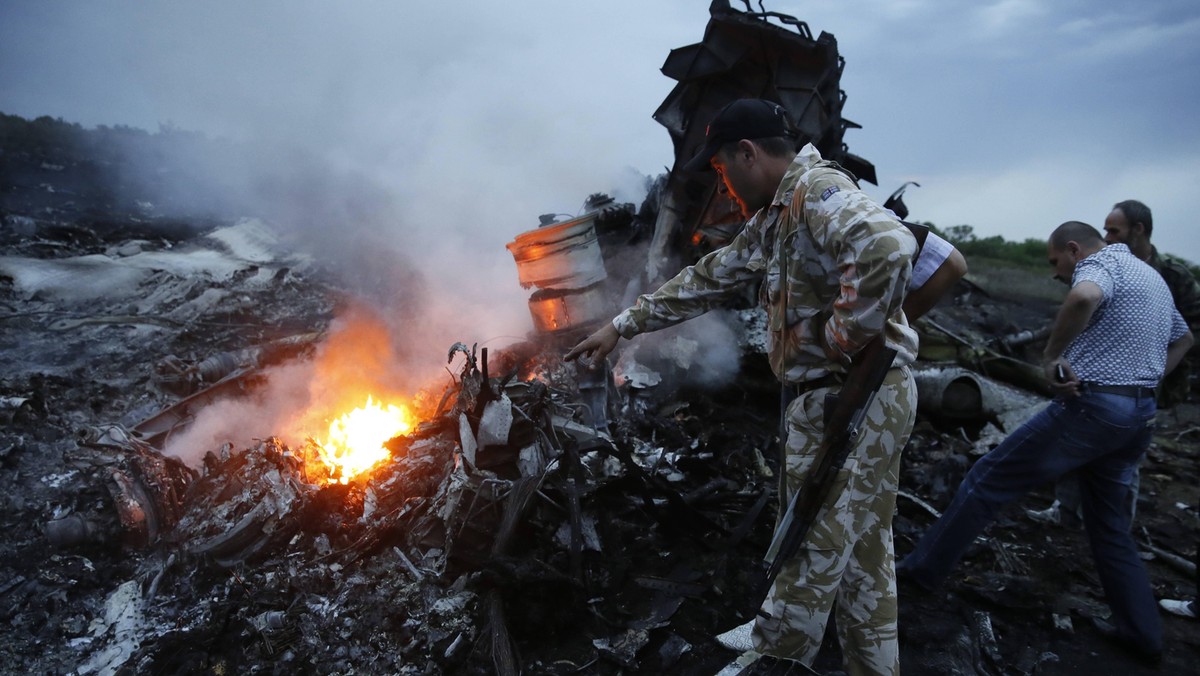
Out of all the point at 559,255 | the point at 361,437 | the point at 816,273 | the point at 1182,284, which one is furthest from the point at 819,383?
the point at 361,437

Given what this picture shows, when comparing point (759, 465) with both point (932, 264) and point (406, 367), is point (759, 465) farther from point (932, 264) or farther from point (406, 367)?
point (406, 367)

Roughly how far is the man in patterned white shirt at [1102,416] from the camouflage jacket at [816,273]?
1.70 meters

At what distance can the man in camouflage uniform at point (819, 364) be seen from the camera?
193 centimetres

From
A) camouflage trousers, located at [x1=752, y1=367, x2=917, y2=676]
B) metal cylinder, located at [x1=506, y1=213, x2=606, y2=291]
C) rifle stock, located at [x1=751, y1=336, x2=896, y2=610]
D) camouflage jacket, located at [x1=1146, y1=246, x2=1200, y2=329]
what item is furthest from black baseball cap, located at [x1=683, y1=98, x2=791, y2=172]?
camouflage jacket, located at [x1=1146, y1=246, x2=1200, y2=329]

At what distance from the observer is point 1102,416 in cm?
302

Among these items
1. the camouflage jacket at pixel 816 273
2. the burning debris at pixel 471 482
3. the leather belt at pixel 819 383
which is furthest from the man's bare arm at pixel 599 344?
the burning debris at pixel 471 482

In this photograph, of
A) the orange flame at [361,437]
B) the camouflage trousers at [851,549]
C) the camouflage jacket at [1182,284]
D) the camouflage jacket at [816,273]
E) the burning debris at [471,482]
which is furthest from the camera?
the orange flame at [361,437]

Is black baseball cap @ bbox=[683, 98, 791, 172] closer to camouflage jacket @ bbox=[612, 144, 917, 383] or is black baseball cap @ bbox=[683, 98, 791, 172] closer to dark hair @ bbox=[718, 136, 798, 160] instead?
dark hair @ bbox=[718, 136, 798, 160]

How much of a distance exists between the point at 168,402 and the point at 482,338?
3331mm

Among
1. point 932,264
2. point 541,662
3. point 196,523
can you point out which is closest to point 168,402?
point 196,523

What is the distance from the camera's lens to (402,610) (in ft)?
11.3

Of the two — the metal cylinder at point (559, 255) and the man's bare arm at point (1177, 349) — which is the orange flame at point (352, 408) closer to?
the metal cylinder at point (559, 255)

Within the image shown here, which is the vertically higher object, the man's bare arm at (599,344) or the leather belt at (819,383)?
the man's bare arm at (599,344)

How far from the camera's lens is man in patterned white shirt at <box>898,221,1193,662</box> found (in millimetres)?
3049
